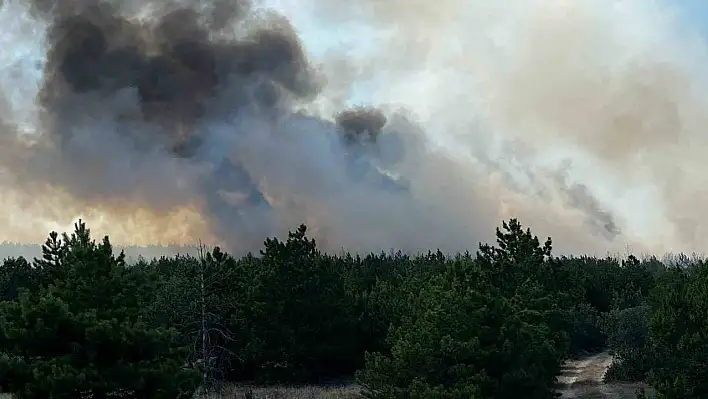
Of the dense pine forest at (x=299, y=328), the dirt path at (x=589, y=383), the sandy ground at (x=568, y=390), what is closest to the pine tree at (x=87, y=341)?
the dense pine forest at (x=299, y=328)

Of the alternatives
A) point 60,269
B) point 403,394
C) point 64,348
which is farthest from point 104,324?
point 403,394

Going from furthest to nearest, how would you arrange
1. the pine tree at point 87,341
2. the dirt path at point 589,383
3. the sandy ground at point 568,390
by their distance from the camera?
the dirt path at point 589,383 → the sandy ground at point 568,390 → the pine tree at point 87,341

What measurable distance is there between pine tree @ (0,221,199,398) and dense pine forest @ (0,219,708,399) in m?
0.04

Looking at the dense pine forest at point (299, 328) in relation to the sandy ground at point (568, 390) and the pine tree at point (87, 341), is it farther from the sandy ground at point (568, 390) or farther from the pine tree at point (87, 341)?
the sandy ground at point (568, 390)

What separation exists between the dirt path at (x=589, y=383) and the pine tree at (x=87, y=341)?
27.1 meters

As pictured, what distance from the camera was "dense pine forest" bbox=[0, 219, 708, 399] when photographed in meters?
20.3

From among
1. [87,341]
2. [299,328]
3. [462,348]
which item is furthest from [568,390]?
[87,341]

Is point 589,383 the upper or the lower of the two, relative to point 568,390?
upper

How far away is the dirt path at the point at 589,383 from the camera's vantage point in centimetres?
4112

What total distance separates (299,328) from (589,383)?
20.7 meters

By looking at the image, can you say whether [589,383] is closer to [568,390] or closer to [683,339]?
[568,390]

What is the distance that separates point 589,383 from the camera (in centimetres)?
4666

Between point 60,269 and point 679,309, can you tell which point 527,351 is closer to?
point 679,309

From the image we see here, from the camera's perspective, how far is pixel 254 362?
44156mm
